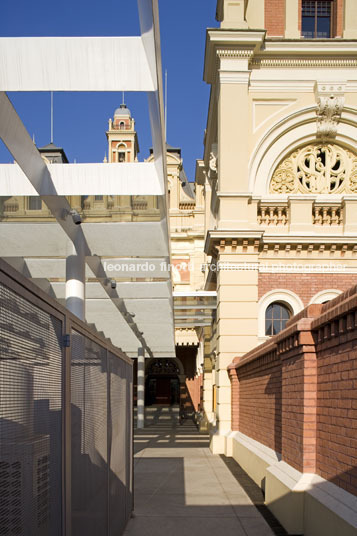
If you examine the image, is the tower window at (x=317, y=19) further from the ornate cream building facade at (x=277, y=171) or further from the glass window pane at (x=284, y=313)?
the glass window pane at (x=284, y=313)

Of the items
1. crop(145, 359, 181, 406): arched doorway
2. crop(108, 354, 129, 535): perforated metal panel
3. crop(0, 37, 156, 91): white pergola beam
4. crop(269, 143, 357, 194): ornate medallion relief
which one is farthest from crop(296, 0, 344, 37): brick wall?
crop(145, 359, 181, 406): arched doorway

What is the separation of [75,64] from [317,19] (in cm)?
1713

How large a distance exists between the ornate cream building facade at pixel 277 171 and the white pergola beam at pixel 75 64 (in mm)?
12869

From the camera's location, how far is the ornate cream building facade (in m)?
18.0

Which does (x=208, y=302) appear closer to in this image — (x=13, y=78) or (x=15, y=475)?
(x=13, y=78)

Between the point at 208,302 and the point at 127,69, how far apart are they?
16.2m

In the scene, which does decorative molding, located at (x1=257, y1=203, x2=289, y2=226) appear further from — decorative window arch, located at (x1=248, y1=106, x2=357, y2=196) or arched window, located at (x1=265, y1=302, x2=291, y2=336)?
arched window, located at (x1=265, y1=302, x2=291, y2=336)

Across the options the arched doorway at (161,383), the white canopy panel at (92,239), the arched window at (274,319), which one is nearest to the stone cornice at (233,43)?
the arched window at (274,319)

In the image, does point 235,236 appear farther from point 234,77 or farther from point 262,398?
point 262,398

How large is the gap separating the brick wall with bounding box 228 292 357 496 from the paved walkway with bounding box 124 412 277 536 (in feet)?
3.65

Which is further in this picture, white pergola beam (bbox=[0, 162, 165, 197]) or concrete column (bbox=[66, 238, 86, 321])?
concrete column (bbox=[66, 238, 86, 321])

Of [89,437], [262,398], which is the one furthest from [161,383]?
[89,437]

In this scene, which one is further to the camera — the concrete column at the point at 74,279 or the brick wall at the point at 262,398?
the brick wall at the point at 262,398

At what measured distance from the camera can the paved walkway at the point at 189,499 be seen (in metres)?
8.34
